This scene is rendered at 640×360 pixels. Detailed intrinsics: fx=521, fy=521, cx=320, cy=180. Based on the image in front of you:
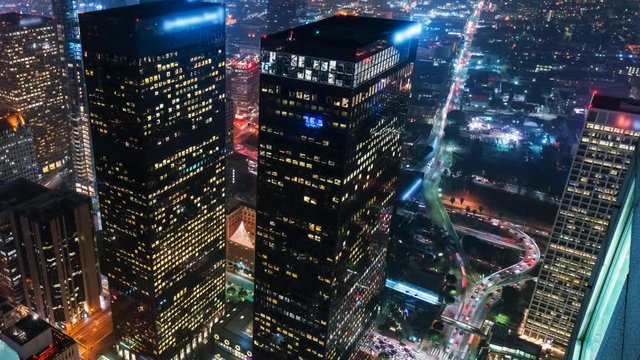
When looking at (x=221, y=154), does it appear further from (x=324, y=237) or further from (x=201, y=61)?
(x=324, y=237)

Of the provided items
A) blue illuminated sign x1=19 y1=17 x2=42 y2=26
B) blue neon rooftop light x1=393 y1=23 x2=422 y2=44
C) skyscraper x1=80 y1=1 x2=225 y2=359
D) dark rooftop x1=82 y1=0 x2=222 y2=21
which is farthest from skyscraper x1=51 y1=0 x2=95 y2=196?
blue neon rooftop light x1=393 y1=23 x2=422 y2=44

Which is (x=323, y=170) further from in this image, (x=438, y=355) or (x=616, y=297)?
(x=616, y=297)

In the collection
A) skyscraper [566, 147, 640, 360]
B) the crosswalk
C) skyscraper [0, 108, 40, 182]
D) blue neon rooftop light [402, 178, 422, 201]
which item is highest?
skyscraper [566, 147, 640, 360]

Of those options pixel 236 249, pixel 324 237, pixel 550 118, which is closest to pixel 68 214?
pixel 236 249

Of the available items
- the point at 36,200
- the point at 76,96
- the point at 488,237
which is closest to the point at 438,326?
the point at 488,237

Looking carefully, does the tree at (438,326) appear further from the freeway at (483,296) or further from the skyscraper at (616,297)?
the skyscraper at (616,297)

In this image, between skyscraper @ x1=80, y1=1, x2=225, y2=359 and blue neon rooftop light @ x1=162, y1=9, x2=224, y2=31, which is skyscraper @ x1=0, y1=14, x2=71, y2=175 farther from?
blue neon rooftop light @ x1=162, y1=9, x2=224, y2=31

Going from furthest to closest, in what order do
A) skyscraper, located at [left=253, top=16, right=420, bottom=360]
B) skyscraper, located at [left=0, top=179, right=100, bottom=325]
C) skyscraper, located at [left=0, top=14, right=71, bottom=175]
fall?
skyscraper, located at [left=0, top=14, right=71, bottom=175]
skyscraper, located at [left=0, top=179, right=100, bottom=325]
skyscraper, located at [left=253, top=16, right=420, bottom=360]

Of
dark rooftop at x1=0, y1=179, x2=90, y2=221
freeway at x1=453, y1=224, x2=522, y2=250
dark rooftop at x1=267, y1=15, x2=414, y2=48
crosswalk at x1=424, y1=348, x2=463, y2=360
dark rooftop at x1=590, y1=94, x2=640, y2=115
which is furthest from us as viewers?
freeway at x1=453, y1=224, x2=522, y2=250
